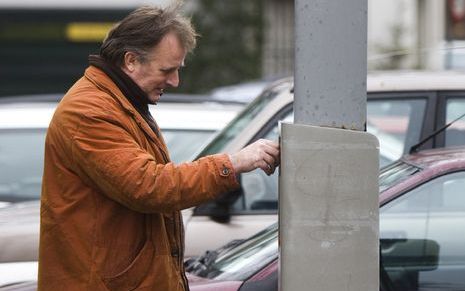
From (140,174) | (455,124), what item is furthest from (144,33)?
(455,124)

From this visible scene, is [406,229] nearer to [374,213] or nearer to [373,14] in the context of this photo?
[374,213]

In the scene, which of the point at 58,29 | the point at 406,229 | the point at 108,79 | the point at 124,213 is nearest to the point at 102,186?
the point at 124,213

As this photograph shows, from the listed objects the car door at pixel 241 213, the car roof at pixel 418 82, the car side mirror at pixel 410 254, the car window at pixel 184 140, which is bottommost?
the car door at pixel 241 213

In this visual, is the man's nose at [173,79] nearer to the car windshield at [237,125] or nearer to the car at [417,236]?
the car at [417,236]

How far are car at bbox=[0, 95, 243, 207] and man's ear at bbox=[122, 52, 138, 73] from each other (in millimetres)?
3521

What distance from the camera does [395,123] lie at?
670 centimetres

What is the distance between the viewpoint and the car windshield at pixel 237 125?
6805 mm

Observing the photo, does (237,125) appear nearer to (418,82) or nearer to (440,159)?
(418,82)

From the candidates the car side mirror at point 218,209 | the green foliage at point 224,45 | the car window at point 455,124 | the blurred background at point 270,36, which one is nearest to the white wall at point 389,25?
the blurred background at point 270,36

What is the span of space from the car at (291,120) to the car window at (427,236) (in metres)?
1.51

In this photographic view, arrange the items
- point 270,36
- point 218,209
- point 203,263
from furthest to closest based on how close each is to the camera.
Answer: point 270,36 < point 218,209 < point 203,263

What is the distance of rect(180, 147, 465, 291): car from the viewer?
4598 mm

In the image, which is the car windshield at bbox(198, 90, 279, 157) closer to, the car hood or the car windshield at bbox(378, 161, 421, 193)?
the car windshield at bbox(378, 161, 421, 193)

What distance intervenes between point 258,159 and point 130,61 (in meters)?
0.57
